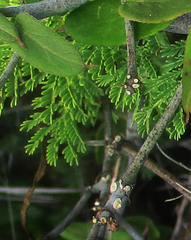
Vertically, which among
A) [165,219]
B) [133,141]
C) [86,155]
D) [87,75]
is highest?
[87,75]

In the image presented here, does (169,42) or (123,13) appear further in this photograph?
(169,42)

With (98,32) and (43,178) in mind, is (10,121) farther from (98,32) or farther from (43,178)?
(98,32)

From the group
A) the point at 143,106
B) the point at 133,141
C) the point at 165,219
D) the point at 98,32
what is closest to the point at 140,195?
the point at 165,219

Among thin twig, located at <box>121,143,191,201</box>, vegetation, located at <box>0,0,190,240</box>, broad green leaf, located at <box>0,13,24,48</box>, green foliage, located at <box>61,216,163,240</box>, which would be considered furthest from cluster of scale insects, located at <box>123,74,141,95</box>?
green foliage, located at <box>61,216,163,240</box>

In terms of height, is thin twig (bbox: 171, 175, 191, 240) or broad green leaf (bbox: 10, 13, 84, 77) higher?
broad green leaf (bbox: 10, 13, 84, 77)

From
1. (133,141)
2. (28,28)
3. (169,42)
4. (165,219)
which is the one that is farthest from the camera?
(165,219)

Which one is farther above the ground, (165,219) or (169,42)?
(169,42)

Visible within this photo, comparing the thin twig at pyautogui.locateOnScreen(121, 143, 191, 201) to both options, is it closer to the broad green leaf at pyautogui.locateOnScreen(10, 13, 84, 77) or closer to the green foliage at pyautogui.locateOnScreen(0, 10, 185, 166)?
the green foliage at pyautogui.locateOnScreen(0, 10, 185, 166)

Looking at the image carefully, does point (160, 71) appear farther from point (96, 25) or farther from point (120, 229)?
point (120, 229)
